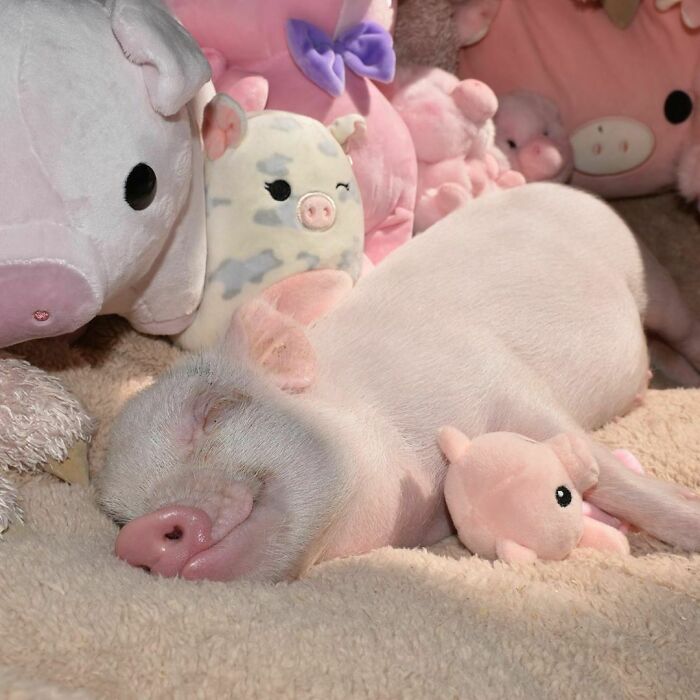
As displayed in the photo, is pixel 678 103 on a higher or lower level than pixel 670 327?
higher

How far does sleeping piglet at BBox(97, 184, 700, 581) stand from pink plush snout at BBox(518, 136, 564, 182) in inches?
7.2

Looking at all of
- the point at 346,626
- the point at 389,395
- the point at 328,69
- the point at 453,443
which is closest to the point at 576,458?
the point at 453,443

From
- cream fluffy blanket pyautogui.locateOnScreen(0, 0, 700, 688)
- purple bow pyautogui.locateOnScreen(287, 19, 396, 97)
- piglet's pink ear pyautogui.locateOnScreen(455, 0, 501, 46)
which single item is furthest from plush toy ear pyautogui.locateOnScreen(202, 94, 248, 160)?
piglet's pink ear pyautogui.locateOnScreen(455, 0, 501, 46)

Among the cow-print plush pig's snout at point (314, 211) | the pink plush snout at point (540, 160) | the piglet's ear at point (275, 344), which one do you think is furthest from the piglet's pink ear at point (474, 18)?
the piglet's ear at point (275, 344)

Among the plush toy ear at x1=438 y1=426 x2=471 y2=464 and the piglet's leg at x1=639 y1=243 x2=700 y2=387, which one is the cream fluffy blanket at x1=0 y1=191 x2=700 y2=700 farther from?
the piglet's leg at x1=639 y1=243 x2=700 y2=387

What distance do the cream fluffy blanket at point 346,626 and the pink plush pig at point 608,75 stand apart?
112 centimetres

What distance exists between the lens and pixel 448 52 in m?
2.29

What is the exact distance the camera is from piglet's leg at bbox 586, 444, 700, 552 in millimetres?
1547

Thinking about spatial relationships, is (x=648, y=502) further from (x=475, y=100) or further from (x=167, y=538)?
(x=475, y=100)

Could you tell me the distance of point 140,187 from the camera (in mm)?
1328

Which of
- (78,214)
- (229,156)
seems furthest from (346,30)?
(78,214)

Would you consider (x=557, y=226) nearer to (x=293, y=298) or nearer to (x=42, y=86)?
(x=293, y=298)

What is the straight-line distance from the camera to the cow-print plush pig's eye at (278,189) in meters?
1.69

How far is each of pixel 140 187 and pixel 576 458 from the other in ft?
2.25
